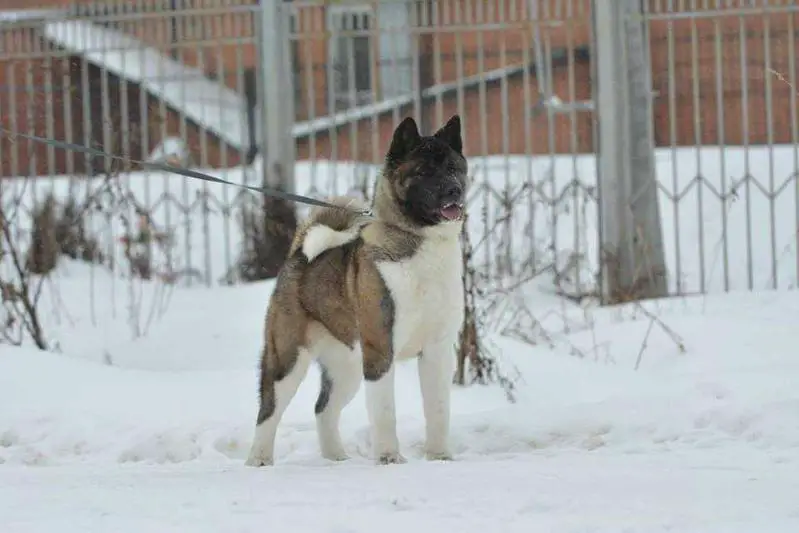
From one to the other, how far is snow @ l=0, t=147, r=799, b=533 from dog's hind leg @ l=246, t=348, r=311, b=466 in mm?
117

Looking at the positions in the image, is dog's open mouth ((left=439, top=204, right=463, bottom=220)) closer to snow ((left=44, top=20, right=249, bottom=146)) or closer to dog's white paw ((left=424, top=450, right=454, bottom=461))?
dog's white paw ((left=424, top=450, right=454, bottom=461))

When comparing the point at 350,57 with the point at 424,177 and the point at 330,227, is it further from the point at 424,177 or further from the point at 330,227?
the point at 424,177

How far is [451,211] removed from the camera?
18.0 feet

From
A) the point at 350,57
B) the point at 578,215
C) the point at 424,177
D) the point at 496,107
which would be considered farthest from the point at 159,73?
the point at 424,177

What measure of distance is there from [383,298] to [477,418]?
1.26m

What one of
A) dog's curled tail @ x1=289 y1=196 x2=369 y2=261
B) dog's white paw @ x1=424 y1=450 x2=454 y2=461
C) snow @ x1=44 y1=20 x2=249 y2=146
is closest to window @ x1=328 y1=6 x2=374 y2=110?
snow @ x1=44 y1=20 x2=249 y2=146

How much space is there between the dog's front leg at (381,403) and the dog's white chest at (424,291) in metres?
0.09

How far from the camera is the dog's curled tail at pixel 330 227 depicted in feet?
19.2

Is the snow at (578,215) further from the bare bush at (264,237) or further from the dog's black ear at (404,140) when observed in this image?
the dog's black ear at (404,140)

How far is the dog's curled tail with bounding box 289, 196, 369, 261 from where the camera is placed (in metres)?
5.86

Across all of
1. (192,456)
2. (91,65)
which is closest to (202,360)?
(192,456)

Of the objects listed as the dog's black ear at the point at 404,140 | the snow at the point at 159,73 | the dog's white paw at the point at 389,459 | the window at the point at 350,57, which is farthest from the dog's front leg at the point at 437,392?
the snow at the point at 159,73

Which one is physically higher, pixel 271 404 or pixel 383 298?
pixel 383 298

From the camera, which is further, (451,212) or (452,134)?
(452,134)
